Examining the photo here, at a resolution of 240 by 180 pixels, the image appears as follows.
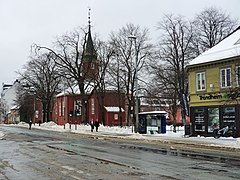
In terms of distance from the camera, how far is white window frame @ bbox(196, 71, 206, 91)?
36.1m

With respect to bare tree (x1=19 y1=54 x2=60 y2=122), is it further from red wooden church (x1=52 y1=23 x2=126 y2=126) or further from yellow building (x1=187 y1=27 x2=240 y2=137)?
yellow building (x1=187 y1=27 x2=240 y2=137)

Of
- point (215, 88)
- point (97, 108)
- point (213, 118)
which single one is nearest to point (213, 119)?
point (213, 118)

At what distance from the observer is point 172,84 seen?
1992 inches

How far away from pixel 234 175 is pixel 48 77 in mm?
71716

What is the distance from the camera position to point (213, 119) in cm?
3475

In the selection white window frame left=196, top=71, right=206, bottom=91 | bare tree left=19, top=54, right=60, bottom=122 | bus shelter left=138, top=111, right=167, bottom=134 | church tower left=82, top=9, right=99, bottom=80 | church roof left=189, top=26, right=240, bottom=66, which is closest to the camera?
church roof left=189, top=26, right=240, bottom=66

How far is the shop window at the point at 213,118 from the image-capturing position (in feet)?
113

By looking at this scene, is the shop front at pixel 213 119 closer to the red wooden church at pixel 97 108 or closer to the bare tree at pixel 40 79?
the red wooden church at pixel 97 108

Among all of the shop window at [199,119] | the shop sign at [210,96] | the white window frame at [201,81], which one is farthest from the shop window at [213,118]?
the white window frame at [201,81]

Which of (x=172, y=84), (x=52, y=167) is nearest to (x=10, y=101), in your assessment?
(x=172, y=84)

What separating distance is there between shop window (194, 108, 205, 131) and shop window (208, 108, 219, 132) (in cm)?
85

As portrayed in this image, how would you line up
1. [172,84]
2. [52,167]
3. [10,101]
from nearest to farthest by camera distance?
[52,167] < [172,84] < [10,101]

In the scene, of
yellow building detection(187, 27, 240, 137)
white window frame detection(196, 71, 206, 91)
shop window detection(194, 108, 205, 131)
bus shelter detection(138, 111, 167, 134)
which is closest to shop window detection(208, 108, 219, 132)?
yellow building detection(187, 27, 240, 137)

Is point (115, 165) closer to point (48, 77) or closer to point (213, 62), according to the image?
point (213, 62)
